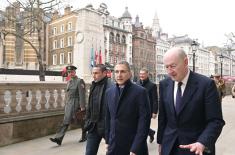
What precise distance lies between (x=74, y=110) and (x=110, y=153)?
4.61 metres

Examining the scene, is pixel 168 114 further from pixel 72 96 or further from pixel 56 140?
pixel 72 96

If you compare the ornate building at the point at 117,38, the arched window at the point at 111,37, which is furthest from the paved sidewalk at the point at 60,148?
the arched window at the point at 111,37

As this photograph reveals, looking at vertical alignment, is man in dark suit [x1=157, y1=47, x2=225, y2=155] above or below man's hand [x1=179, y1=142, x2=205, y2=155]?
above

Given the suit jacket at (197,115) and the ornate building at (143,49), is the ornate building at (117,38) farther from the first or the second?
the suit jacket at (197,115)

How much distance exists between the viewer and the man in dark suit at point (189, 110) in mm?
3133

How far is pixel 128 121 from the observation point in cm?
393

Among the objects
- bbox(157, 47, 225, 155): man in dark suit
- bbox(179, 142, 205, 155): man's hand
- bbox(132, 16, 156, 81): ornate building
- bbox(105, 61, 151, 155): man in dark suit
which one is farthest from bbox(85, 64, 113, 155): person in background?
bbox(132, 16, 156, 81): ornate building

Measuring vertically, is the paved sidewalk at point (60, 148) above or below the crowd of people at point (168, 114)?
below

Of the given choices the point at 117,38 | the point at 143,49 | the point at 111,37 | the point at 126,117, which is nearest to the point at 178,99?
the point at 126,117

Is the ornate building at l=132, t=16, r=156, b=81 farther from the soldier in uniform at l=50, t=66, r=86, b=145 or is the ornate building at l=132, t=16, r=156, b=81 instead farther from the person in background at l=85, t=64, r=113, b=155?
the person in background at l=85, t=64, r=113, b=155

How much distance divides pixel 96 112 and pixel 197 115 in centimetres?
242

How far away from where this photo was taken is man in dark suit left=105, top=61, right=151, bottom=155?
154 inches

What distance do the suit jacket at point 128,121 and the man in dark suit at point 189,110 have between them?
1.96 feet

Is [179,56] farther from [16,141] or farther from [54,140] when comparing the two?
[16,141]
